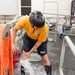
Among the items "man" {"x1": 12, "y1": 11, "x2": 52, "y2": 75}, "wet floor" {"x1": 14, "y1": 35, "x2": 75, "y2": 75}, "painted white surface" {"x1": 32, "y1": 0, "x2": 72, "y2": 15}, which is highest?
"painted white surface" {"x1": 32, "y1": 0, "x2": 72, "y2": 15}

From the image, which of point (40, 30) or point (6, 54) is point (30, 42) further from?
point (6, 54)

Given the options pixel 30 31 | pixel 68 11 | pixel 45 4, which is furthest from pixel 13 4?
pixel 30 31

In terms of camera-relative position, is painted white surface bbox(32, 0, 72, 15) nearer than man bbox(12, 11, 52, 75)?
No

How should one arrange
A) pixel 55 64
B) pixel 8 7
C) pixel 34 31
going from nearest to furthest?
pixel 34 31 < pixel 55 64 < pixel 8 7

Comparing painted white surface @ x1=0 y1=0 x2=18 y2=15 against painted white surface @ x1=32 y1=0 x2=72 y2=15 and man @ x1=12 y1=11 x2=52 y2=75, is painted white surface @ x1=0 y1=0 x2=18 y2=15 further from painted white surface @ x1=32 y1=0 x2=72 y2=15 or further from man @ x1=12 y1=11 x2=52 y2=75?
man @ x1=12 y1=11 x2=52 y2=75

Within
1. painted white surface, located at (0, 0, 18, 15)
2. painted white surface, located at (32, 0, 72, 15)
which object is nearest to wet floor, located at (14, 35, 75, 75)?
painted white surface, located at (32, 0, 72, 15)

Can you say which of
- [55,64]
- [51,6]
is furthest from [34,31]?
[51,6]

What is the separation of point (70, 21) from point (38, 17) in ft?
13.5

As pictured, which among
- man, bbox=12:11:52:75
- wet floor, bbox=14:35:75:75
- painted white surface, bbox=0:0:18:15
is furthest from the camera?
painted white surface, bbox=0:0:18:15

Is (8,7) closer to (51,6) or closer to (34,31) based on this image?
(51,6)

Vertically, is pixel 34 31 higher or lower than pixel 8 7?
lower

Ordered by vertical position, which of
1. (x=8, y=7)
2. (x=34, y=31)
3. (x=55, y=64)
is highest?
(x=8, y=7)

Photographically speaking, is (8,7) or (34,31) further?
(8,7)

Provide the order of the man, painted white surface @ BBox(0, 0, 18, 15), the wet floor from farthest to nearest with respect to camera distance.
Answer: painted white surface @ BBox(0, 0, 18, 15) < the wet floor < the man
